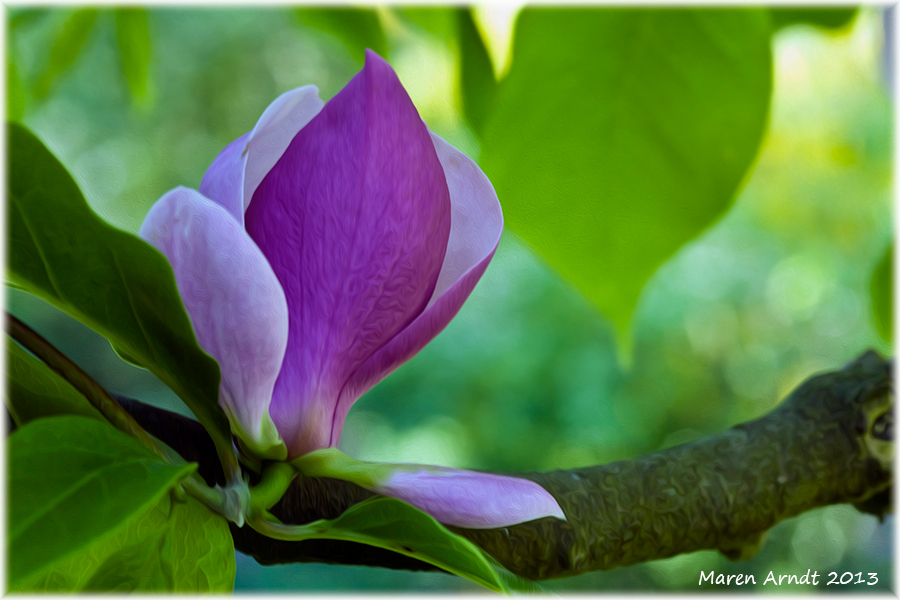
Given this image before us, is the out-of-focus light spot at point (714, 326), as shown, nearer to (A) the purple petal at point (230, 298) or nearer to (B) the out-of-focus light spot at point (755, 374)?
(B) the out-of-focus light spot at point (755, 374)

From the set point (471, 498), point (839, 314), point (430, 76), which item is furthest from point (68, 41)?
point (839, 314)

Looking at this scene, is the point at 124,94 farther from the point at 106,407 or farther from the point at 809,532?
the point at 809,532

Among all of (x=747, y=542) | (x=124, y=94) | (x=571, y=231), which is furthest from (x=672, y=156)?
(x=124, y=94)

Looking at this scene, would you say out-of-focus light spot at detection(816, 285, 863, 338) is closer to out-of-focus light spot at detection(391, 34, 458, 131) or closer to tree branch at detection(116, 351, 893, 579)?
tree branch at detection(116, 351, 893, 579)

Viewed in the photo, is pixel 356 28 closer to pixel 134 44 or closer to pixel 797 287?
pixel 134 44

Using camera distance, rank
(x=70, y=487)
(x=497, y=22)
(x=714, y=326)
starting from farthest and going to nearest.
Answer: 1. (x=714, y=326)
2. (x=497, y=22)
3. (x=70, y=487)

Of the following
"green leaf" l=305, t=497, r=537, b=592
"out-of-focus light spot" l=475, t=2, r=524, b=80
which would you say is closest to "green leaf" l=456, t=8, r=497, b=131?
"out-of-focus light spot" l=475, t=2, r=524, b=80

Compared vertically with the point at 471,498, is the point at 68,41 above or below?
above

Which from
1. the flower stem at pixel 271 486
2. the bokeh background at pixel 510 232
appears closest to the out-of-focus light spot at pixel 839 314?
the bokeh background at pixel 510 232
